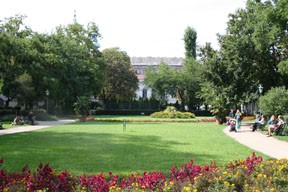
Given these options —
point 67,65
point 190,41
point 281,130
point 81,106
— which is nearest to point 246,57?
point 281,130

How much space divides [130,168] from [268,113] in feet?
56.8

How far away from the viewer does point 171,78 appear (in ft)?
211

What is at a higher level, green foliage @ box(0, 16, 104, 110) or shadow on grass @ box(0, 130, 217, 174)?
green foliage @ box(0, 16, 104, 110)

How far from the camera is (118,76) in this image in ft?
214

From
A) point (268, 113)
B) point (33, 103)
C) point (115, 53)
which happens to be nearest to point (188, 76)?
point (115, 53)

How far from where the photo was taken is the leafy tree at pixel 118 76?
65375 millimetres

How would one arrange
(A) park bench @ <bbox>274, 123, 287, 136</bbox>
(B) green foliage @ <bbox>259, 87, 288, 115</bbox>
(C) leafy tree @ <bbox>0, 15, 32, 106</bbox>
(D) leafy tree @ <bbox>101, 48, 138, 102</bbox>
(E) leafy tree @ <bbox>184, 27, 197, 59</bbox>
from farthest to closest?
(E) leafy tree @ <bbox>184, 27, 197, 59</bbox> → (D) leafy tree @ <bbox>101, 48, 138, 102</bbox> → (C) leafy tree @ <bbox>0, 15, 32, 106</bbox> → (B) green foliage @ <bbox>259, 87, 288, 115</bbox> → (A) park bench @ <bbox>274, 123, 287, 136</bbox>

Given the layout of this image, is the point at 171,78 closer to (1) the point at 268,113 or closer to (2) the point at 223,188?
(1) the point at 268,113

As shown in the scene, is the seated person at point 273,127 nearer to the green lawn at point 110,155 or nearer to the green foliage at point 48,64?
the green lawn at point 110,155

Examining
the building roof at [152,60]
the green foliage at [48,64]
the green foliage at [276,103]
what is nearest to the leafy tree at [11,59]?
the green foliage at [48,64]

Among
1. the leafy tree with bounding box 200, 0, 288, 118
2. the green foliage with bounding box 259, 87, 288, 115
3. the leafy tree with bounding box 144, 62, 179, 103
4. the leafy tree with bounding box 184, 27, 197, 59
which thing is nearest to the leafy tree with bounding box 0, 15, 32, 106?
the leafy tree with bounding box 200, 0, 288, 118

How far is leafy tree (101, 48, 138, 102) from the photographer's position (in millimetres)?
65375

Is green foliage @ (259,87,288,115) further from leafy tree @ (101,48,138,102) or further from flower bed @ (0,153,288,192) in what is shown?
leafy tree @ (101,48,138,102)

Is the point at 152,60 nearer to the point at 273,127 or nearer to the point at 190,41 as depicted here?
the point at 190,41
